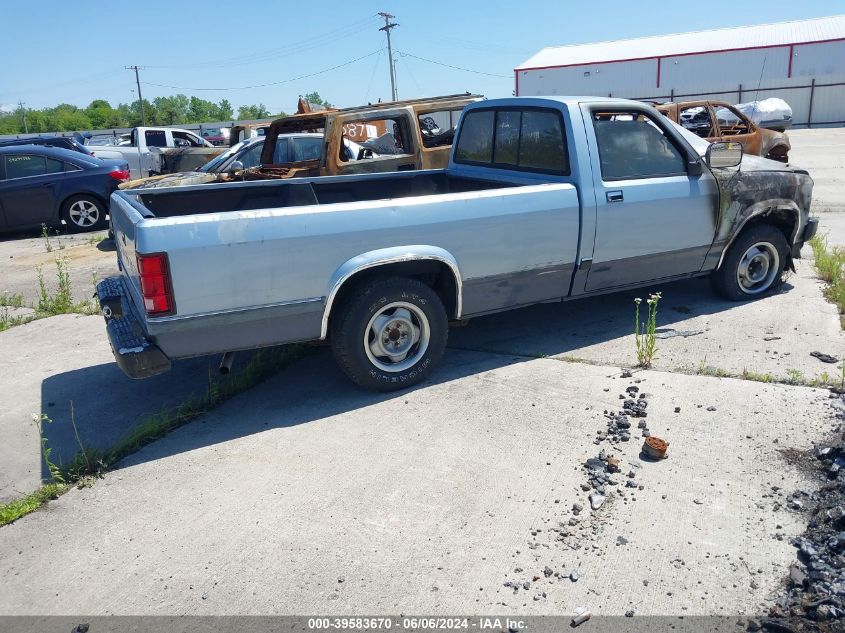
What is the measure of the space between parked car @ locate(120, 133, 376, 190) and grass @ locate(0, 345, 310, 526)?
4645 mm

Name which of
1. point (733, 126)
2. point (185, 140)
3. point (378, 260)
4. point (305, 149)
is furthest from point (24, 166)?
point (733, 126)

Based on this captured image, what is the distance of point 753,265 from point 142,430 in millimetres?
5509

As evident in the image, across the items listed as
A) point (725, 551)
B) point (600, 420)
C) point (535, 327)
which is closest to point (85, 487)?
point (600, 420)

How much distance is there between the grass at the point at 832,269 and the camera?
6.49 m

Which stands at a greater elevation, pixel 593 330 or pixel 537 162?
pixel 537 162

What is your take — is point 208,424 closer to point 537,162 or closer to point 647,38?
point 537,162

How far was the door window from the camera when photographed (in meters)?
12.3

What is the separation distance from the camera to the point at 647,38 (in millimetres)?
51688

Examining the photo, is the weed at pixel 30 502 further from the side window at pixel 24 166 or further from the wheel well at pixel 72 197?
the side window at pixel 24 166

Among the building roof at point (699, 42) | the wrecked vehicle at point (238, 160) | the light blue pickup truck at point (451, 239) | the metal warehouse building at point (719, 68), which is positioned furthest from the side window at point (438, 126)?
the building roof at point (699, 42)

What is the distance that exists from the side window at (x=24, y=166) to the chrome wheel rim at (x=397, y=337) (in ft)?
34.4

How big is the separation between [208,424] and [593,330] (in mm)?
3272

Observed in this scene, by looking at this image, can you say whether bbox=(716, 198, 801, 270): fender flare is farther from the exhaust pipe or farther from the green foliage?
the green foliage

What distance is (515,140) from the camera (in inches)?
234
